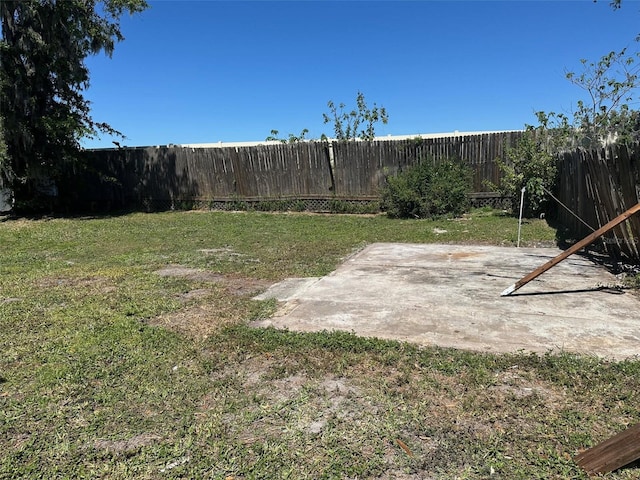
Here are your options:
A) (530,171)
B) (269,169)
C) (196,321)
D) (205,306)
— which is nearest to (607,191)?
(530,171)

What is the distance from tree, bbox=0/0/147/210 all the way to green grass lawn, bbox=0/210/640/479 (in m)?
9.26

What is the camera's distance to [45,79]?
12.6 meters

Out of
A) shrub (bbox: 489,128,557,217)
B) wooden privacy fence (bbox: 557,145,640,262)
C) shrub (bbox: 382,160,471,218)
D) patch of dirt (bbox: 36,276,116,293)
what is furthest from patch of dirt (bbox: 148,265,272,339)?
shrub (bbox: 489,128,557,217)

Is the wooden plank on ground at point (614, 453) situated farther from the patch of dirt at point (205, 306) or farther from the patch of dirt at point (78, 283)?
the patch of dirt at point (78, 283)

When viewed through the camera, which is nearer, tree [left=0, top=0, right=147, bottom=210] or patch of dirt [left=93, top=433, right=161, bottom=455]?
patch of dirt [left=93, top=433, right=161, bottom=455]

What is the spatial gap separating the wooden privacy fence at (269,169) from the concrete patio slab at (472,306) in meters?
Answer: 5.92

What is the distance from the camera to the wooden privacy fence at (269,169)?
454 inches

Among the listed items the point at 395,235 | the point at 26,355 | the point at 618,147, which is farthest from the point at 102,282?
the point at 618,147

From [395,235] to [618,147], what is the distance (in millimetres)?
4038

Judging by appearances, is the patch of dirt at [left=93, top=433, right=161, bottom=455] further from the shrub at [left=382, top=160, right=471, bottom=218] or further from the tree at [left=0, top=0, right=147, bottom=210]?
the tree at [left=0, top=0, right=147, bottom=210]

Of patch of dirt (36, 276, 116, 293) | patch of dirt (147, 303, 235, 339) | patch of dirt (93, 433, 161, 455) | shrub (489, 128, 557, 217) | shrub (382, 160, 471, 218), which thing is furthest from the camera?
shrub (382, 160, 471, 218)

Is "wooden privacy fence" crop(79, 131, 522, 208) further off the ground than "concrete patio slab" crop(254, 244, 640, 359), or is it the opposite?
"wooden privacy fence" crop(79, 131, 522, 208)

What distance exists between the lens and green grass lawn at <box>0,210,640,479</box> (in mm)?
2156

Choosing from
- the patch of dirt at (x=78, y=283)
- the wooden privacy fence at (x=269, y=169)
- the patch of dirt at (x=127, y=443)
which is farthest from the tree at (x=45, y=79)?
the patch of dirt at (x=127, y=443)
